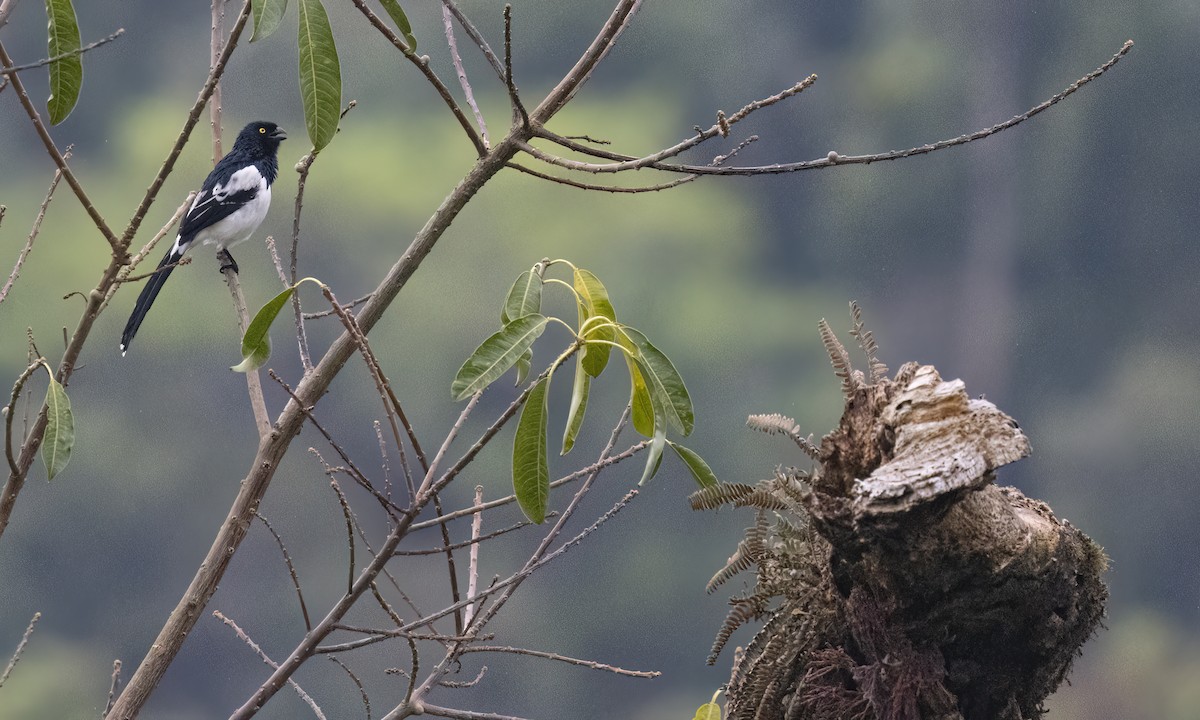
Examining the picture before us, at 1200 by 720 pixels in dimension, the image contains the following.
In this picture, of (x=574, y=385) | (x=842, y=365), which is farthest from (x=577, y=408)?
(x=842, y=365)

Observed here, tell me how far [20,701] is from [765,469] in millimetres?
2905

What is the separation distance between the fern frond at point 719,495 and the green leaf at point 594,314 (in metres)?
0.17

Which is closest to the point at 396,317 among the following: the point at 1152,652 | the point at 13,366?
the point at 13,366

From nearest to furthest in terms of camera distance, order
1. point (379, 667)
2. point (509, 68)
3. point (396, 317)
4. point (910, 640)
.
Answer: point (509, 68), point (910, 640), point (379, 667), point (396, 317)

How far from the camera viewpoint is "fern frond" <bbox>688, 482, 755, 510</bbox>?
43.9 inches

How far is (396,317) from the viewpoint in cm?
435

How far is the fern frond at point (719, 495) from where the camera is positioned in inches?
43.9

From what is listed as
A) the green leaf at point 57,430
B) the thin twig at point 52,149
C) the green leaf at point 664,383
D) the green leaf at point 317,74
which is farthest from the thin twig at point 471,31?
the green leaf at point 57,430

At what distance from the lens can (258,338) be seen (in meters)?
1.11

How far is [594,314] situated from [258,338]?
343 millimetres

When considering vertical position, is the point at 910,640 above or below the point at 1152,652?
below

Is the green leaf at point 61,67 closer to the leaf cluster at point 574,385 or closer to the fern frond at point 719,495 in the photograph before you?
the leaf cluster at point 574,385

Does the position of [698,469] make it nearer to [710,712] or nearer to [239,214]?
[710,712]

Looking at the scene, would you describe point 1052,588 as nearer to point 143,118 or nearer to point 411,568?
point 411,568
